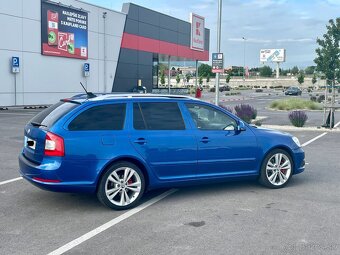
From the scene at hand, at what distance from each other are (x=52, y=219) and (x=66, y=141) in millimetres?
1021

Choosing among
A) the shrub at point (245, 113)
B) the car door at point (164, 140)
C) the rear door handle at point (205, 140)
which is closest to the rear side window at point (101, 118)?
the car door at point (164, 140)

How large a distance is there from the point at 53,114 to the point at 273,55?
5272 inches

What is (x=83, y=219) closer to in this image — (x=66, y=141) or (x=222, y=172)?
(x=66, y=141)

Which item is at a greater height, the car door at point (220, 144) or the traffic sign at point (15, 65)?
the traffic sign at point (15, 65)

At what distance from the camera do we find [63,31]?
98.6ft

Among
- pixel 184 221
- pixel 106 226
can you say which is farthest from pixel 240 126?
pixel 106 226

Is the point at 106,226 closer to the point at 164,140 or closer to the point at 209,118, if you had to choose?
the point at 164,140

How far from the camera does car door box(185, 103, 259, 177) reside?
6.58 meters

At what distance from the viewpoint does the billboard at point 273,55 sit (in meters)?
132

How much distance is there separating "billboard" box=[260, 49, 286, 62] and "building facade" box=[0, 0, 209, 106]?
313 ft

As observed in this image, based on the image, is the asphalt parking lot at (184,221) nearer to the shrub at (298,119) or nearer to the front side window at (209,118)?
the front side window at (209,118)

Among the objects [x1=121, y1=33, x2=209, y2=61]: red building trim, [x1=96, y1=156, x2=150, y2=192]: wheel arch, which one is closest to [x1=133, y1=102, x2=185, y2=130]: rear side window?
[x1=96, y1=156, x2=150, y2=192]: wheel arch

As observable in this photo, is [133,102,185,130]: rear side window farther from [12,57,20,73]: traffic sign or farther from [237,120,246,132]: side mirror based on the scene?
[12,57,20,73]: traffic sign

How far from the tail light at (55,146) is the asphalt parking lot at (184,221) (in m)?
0.84
